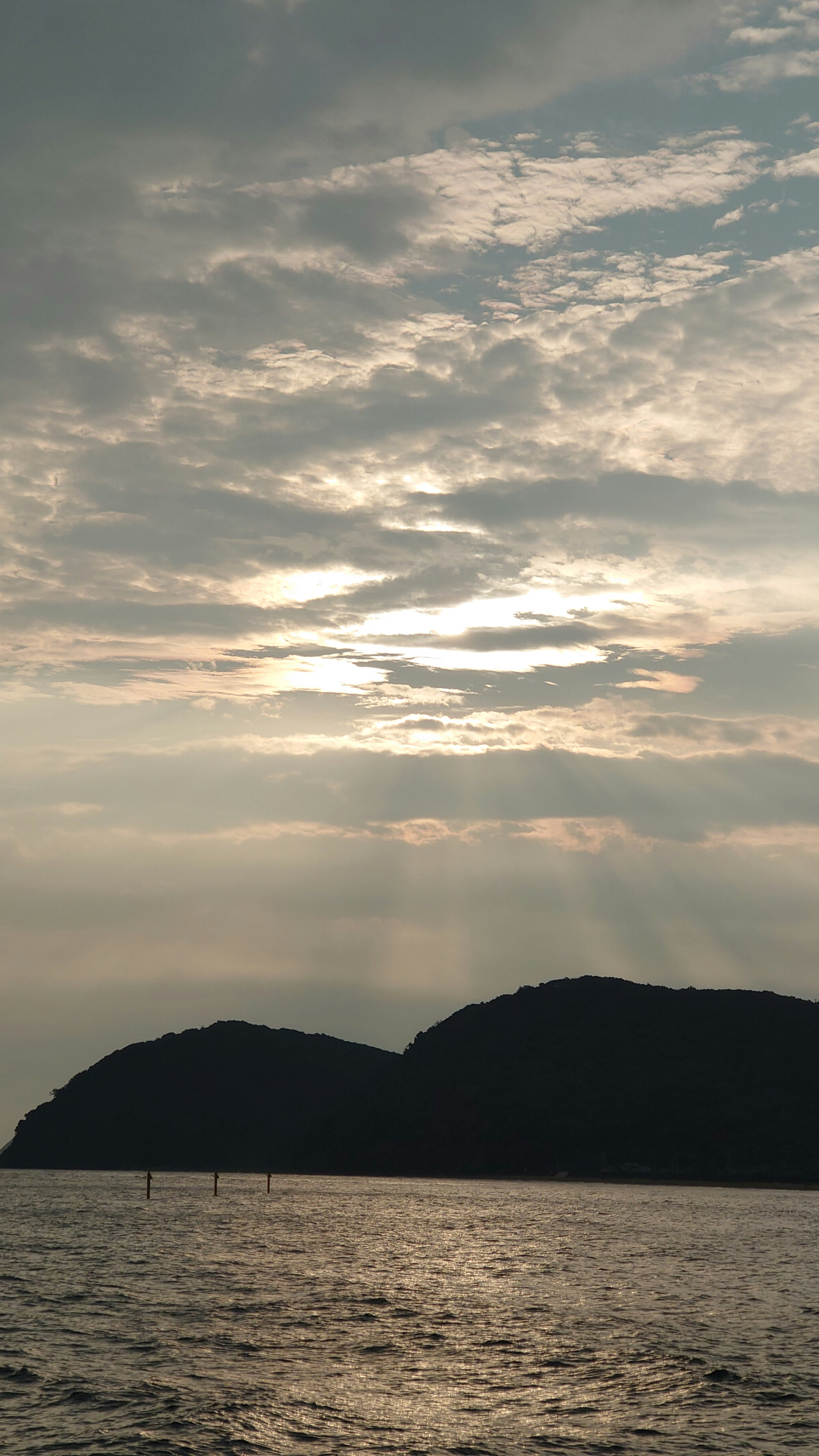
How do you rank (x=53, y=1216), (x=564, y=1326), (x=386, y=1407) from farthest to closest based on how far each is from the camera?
1. (x=53, y=1216)
2. (x=564, y=1326)
3. (x=386, y=1407)

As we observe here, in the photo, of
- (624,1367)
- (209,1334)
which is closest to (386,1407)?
(624,1367)

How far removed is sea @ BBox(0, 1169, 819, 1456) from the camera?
1412 inches

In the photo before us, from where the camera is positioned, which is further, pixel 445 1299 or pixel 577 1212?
pixel 577 1212

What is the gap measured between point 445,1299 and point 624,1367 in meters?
21.6

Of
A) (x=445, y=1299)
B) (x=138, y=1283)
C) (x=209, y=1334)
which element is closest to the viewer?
(x=209, y=1334)

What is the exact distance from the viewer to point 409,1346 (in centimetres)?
4956

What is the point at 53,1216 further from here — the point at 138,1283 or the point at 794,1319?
the point at 794,1319

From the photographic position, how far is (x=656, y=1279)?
7438 centimetres

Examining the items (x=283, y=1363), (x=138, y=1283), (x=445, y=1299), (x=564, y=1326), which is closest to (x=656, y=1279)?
(x=445, y=1299)

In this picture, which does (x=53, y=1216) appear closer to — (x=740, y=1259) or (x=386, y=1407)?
(x=740, y=1259)

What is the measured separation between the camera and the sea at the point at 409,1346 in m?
35.9

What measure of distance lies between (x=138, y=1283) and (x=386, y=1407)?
125 ft

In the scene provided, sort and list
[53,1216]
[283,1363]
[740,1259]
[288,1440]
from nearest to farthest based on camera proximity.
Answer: [288,1440]
[283,1363]
[740,1259]
[53,1216]

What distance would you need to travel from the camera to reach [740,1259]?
292 ft
